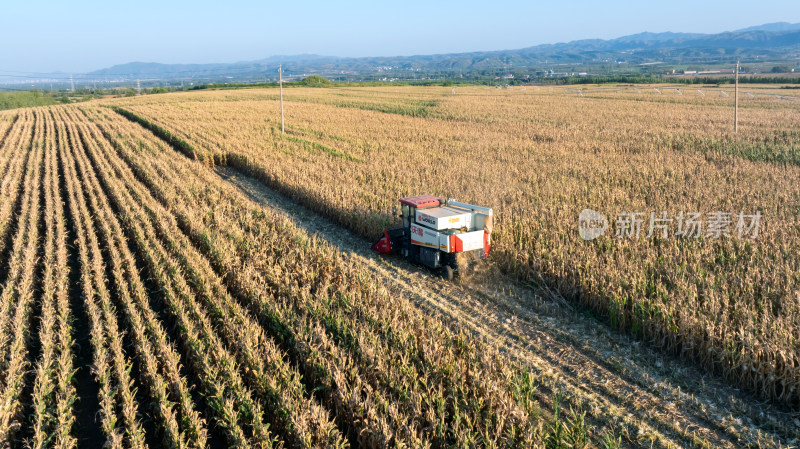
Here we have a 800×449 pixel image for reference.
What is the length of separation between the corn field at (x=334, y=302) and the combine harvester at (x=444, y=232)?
69 cm

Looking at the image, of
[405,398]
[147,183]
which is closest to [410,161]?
[147,183]

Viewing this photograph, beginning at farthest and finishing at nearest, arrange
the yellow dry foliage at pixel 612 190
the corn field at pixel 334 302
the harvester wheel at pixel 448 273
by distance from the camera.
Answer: the harvester wheel at pixel 448 273 < the yellow dry foliage at pixel 612 190 < the corn field at pixel 334 302

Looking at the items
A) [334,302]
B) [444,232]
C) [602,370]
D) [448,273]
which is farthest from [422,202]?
[602,370]

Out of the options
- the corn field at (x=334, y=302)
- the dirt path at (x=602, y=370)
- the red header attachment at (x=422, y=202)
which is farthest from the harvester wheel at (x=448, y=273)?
the red header attachment at (x=422, y=202)

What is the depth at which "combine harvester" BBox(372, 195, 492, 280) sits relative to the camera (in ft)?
31.7

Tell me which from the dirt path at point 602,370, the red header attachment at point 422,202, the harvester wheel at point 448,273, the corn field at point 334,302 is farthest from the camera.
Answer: the red header attachment at point 422,202

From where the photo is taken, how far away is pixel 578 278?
8750mm

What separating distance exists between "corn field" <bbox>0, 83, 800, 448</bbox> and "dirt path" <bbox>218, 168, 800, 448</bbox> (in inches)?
7.9

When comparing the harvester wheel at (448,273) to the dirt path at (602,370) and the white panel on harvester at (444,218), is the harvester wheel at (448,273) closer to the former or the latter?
the dirt path at (602,370)

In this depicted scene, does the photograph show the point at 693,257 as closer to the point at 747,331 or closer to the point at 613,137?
the point at 747,331

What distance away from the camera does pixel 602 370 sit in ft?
22.2

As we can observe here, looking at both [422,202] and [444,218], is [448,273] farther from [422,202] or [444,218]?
[422,202]

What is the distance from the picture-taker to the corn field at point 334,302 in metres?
5.45

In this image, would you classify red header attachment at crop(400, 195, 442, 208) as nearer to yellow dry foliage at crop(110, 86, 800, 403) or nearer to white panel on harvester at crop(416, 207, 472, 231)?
white panel on harvester at crop(416, 207, 472, 231)
